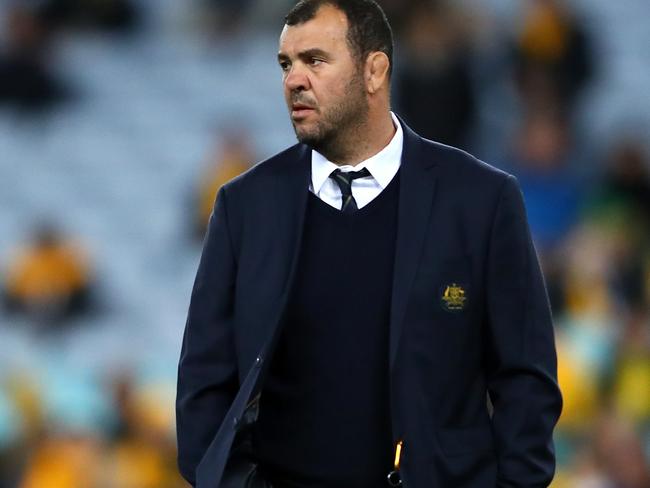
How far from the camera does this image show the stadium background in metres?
7.01

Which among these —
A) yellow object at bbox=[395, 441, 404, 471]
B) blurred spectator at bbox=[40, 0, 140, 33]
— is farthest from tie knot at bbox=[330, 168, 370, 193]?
blurred spectator at bbox=[40, 0, 140, 33]

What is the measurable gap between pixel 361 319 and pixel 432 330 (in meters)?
0.14

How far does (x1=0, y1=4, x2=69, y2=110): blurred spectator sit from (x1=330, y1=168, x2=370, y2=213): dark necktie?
719 cm

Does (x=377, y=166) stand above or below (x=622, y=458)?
above

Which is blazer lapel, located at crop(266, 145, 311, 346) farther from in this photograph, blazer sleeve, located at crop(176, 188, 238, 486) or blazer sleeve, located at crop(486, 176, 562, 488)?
blazer sleeve, located at crop(486, 176, 562, 488)

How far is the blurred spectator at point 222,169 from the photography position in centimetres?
887

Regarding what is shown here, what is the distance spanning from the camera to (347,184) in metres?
3.07

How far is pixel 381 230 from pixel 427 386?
1.05 feet

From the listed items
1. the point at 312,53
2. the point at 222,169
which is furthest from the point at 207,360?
the point at 222,169

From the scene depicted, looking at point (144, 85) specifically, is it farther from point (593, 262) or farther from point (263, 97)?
point (593, 262)

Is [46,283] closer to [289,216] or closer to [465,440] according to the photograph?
[289,216]

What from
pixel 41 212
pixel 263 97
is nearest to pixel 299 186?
pixel 41 212

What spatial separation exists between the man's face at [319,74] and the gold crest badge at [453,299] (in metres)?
0.38

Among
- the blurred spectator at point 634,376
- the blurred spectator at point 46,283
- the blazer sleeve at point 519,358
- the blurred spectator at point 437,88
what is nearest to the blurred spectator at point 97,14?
the blurred spectator at point 46,283
